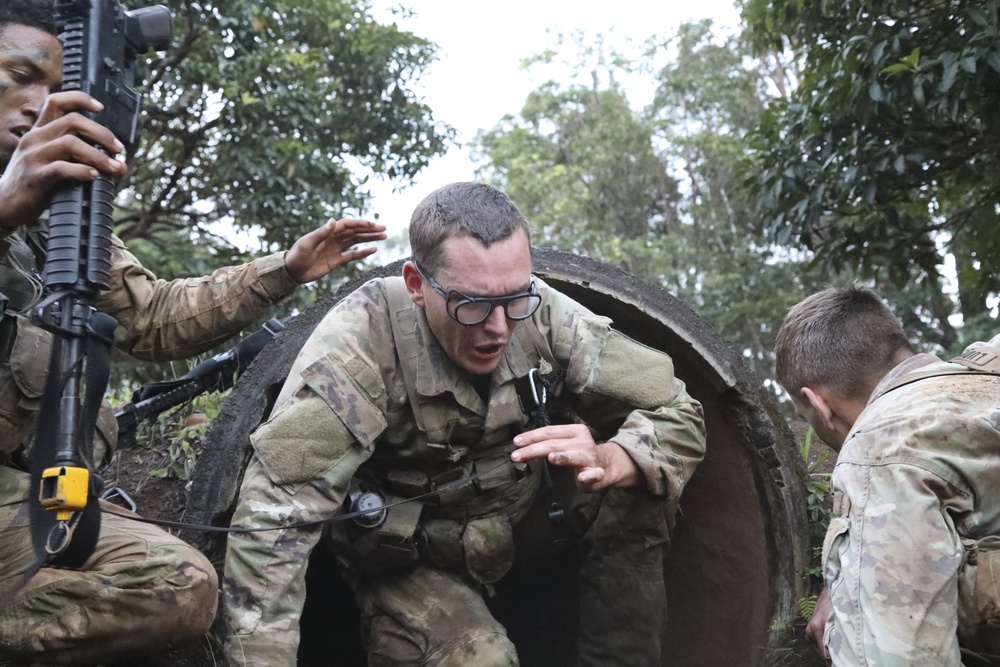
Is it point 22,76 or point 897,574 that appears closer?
point 897,574

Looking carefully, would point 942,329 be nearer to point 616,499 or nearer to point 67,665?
point 616,499

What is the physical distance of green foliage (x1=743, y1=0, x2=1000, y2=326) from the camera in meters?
4.55

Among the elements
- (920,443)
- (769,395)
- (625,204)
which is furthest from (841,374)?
(625,204)

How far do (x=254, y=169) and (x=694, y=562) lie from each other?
4.80 meters

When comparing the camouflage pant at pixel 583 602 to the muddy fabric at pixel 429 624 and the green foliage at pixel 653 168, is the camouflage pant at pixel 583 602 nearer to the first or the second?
the muddy fabric at pixel 429 624

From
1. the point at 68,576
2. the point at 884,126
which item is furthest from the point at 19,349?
the point at 884,126

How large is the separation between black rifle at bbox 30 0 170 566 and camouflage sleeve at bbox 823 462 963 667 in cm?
180

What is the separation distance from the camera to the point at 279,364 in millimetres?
3479

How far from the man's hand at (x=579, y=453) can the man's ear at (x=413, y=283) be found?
0.64 meters

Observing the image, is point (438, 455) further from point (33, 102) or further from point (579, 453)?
point (33, 102)

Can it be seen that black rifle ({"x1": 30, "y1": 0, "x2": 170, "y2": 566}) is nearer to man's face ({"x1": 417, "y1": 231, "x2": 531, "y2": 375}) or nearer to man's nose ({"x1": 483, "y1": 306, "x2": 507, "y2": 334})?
man's face ({"x1": 417, "y1": 231, "x2": 531, "y2": 375})

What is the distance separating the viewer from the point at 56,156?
2494 mm

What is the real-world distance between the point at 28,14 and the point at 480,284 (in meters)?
1.69

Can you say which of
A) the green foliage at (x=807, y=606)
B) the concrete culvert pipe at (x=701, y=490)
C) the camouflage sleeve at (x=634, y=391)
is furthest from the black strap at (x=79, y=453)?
the green foliage at (x=807, y=606)
